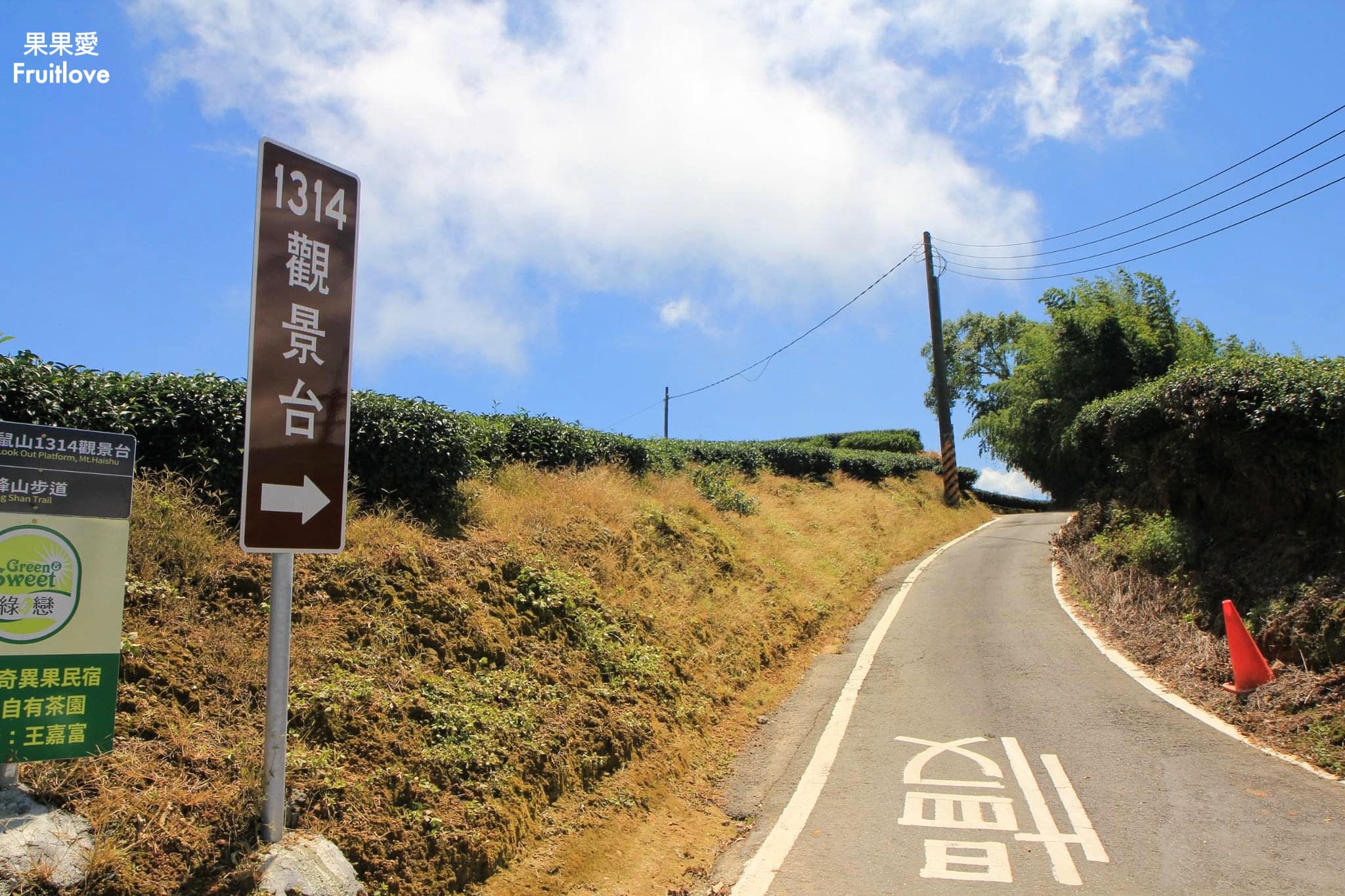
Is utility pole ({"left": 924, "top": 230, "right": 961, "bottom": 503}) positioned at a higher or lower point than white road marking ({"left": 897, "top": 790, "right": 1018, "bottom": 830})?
higher

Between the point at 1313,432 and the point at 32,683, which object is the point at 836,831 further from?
the point at 1313,432

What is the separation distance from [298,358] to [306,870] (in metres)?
2.74

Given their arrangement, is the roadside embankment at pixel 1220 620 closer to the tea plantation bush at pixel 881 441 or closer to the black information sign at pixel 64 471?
the black information sign at pixel 64 471

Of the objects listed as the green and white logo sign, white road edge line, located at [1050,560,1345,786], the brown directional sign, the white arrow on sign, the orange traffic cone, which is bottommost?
white road edge line, located at [1050,560,1345,786]

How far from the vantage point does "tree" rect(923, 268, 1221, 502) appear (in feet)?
72.4

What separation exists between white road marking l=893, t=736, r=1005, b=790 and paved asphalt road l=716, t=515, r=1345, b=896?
0.07 feet

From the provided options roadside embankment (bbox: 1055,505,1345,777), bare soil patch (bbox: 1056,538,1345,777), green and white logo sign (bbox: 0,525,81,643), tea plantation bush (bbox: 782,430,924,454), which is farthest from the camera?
tea plantation bush (bbox: 782,430,924,454)

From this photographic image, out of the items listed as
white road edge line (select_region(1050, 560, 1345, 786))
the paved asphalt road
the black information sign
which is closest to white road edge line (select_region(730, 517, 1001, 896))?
the paved asphalt road

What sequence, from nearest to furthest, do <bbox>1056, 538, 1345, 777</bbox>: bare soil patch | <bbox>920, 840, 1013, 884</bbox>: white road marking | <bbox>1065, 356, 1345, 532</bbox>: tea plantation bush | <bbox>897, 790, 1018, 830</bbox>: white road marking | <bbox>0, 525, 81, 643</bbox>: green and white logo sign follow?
<bbox>0, 525, 81, 643</bbox>: green and white logo sign < <bbox>920, 840, 1013, 884</bbox>: white road marking < <bbox>897, 790, 1018, 830</bbox>: white road marking < <bbox>1056, 538, 1345, 777</bbox>: bare soil patch < <bbox>1065, 356, 1345, 532</bbox>: tea plantation bush

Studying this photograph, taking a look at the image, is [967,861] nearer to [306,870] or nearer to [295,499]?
[306,870]

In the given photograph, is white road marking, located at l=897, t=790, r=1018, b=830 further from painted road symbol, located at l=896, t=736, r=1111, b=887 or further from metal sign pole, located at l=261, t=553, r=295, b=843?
metal sign pole, located at l=261, t=553, r=295, b=843

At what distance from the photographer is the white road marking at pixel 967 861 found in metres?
5.44

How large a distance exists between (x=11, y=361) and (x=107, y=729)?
3802mm

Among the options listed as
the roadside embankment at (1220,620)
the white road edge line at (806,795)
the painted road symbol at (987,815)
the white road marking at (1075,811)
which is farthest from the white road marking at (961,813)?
the roadside embankment at (1220,620)
